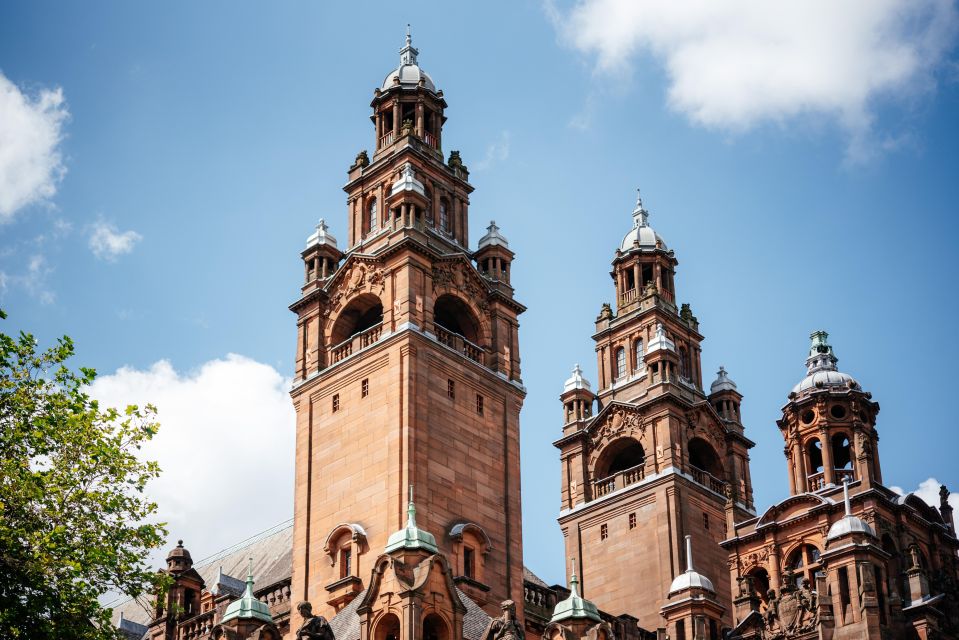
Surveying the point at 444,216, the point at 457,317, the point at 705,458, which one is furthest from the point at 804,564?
the point at 444,216

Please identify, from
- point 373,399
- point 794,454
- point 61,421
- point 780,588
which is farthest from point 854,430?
point 61,421

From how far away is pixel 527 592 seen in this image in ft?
224

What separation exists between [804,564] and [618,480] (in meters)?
15.4

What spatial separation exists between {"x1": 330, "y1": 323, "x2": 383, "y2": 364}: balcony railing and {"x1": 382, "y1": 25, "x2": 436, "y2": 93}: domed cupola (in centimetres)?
1501

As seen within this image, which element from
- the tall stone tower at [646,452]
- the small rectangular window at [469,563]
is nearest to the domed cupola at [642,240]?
the tall stone tower at [646,452]

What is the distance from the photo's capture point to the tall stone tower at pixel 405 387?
6456cm

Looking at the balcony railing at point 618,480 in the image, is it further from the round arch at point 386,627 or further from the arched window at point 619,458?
the round arch at point 386,627

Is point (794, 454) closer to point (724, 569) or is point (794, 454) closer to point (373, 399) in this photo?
point (724, 569)

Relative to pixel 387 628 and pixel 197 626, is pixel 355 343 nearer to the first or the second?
pixel 197 626

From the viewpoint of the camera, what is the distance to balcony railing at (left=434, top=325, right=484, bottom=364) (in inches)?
2717

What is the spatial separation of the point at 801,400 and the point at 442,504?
18.9 m

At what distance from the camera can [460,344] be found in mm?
69750

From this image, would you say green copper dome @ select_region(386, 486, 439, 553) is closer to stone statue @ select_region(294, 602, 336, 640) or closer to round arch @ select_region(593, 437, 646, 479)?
stone statue @ select_region(294, 602, 336, 640)

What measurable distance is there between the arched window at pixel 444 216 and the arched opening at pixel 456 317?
15.7ft
